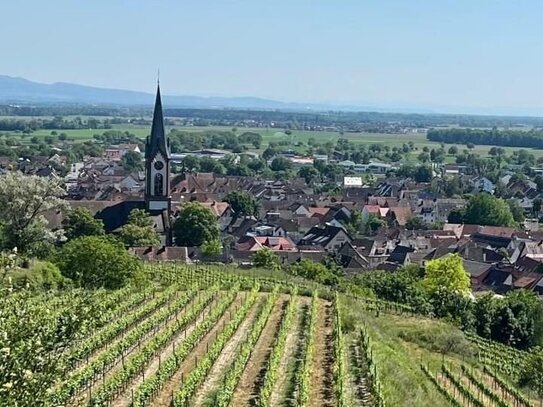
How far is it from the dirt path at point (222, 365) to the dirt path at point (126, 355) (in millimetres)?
1989

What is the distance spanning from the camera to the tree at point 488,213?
73.4m

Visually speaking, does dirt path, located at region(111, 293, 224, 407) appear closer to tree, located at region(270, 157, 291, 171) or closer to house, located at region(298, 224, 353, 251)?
house, located at region(298, 224, 353, 251)

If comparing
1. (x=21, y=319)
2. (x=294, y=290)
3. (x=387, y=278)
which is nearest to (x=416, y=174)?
(x=387, y=278)

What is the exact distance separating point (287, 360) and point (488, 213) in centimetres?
5466

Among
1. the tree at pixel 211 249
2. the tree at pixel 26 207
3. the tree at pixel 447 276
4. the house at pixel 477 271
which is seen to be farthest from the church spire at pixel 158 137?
the house at pixel 477 271

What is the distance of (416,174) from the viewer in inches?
4540

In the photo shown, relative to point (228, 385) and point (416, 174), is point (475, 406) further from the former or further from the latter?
point (416, 174)

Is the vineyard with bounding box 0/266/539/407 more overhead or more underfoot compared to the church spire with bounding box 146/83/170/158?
more underfoot

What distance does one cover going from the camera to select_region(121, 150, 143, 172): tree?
4641 inches

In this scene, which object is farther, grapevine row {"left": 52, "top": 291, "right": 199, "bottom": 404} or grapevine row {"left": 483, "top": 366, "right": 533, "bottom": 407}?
grapevine row {"left": 483, "top": 366, "right": 533, "bottom": 407}

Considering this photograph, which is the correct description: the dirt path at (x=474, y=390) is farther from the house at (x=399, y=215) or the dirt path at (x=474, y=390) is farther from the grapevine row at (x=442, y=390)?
the house at (x=399, y=215)

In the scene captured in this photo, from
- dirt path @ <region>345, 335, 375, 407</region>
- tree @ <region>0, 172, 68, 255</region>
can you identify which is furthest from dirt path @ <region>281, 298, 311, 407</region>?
tree @ <region>0, 172, 68, 255</region>

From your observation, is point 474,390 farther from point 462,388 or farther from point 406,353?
point 406,353

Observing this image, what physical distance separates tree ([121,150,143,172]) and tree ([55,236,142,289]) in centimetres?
8453
